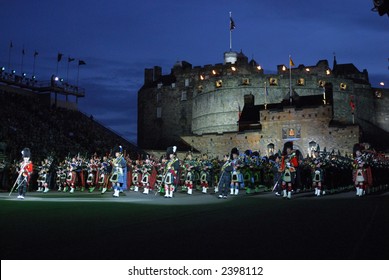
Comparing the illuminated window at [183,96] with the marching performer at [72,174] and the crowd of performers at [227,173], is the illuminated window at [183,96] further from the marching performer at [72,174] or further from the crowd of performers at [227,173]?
the marching performer at [72,174]

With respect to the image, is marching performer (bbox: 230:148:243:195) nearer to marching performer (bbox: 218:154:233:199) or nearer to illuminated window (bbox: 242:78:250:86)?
marching performer (bbox: 218:154:233:199)

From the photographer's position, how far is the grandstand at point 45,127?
3422cm

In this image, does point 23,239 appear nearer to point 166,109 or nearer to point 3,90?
point 3,90

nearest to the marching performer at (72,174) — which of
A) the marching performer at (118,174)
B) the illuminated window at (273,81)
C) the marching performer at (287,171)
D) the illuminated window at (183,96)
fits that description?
the marching performer at (118,174)

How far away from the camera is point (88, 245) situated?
221 inches

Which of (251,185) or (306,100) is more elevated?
(306,100)

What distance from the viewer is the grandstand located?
112ft

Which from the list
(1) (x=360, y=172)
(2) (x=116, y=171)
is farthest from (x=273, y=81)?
(2) (x=116, y=171)

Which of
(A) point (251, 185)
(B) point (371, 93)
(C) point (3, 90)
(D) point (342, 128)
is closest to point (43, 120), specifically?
(C) point (3, 90)

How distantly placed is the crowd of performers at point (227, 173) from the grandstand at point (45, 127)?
576 cm

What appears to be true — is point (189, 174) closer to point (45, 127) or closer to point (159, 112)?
point (45, 127)

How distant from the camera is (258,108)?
2443 inches

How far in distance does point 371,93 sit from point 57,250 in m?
68.9

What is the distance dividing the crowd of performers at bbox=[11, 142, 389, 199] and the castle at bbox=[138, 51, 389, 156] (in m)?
20.4
